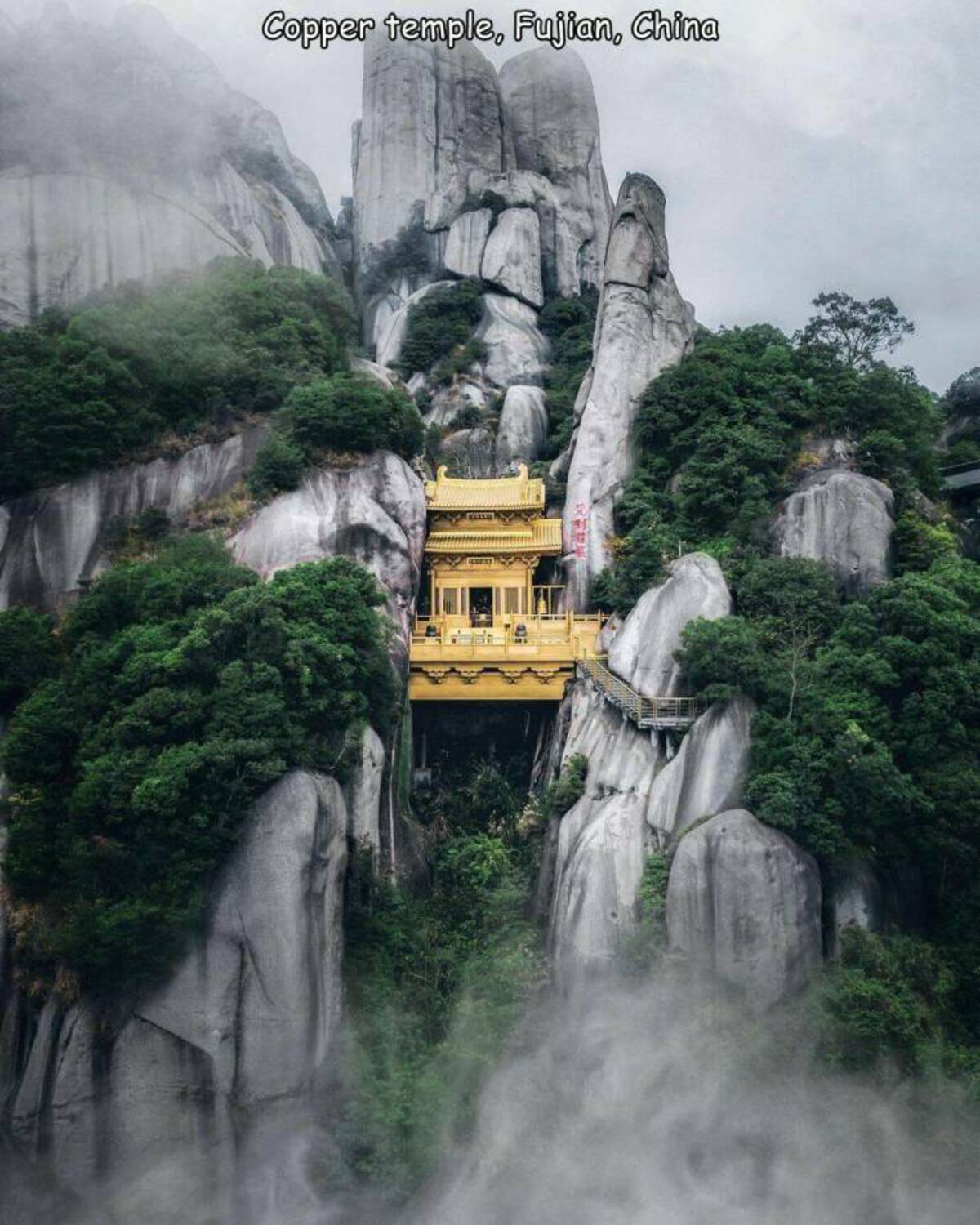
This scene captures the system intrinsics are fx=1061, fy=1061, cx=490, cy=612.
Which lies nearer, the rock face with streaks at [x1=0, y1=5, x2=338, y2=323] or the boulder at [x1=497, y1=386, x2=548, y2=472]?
the rock face with streaks at [x1=0, y1=5, x2=338, y2=323]

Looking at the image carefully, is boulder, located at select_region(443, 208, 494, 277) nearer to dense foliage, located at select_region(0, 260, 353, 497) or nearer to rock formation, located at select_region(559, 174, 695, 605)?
rock formation, located at select_region(559, 174, 695, 605)

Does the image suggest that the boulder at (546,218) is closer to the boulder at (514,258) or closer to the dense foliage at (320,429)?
the boulder at (514,258)

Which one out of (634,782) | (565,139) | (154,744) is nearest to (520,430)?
(634,782)

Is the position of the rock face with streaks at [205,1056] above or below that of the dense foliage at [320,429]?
below

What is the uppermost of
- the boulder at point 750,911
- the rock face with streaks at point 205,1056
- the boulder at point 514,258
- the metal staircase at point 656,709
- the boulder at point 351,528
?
the boulder at point 514,258

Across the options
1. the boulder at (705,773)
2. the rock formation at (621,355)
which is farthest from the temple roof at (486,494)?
the boulder at (705,773)

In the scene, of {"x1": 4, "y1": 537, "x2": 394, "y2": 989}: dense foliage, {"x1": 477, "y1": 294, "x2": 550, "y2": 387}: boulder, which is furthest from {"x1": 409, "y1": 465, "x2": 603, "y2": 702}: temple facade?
{"x1": 477, "y1": 294, "x2": 550, "y2": 387}: boulder

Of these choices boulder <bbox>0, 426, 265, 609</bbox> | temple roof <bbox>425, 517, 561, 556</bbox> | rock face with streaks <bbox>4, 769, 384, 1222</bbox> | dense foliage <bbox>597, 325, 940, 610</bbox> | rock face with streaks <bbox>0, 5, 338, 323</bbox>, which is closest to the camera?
rock face with streaks <bbox>4, 769, 384, 1222</bbox>
